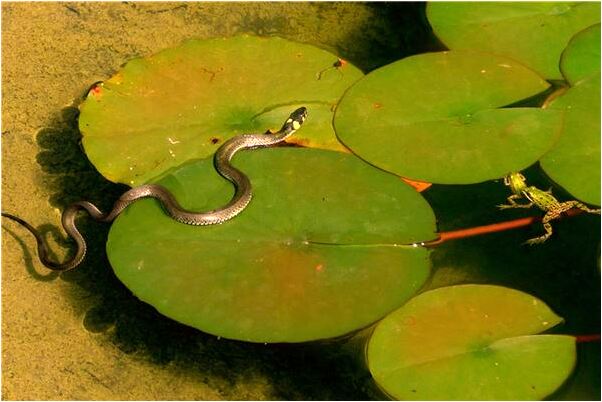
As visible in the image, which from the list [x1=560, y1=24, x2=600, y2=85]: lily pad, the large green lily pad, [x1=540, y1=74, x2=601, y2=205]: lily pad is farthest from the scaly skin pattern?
[x1=560, y1=24, x2=600, y2=85]: lily pad

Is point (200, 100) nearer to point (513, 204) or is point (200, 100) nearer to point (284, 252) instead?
point (284, 252)

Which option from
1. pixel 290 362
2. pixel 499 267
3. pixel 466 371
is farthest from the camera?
pixel 499 267

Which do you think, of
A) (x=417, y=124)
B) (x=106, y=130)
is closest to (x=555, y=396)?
(x=417, y=124)

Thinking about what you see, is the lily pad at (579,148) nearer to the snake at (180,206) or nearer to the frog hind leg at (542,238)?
the frog hind leg at (542,238)

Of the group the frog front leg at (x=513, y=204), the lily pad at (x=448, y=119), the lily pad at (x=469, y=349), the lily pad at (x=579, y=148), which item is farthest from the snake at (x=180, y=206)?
the lily pad at (x=579, y=148)

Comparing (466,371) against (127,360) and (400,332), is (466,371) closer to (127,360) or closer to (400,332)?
(400,332)

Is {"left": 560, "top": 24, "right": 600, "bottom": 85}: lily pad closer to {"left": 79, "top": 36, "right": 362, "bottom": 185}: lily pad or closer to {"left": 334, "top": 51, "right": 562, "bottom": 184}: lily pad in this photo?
{"left": 334, "top": 51, "right": 562, "bottom": 184}: lily pad
